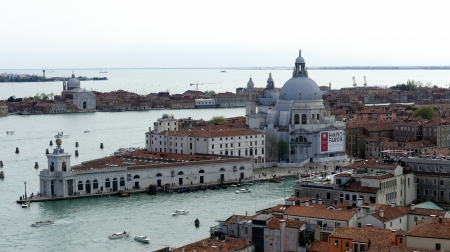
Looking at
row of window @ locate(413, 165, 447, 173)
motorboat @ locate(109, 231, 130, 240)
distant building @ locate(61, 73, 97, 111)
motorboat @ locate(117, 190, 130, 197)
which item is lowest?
motorboat @ locate(109, 231, 130, 240)

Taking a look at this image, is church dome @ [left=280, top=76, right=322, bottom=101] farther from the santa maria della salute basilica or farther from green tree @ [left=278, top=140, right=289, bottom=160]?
green tree @ [left=278, top=140, right=289, bottom=160]

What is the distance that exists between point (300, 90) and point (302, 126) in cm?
176

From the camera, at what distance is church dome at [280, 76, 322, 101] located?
35.5 m

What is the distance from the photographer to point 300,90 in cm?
3562

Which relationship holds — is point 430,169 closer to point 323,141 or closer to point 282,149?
point 282,149

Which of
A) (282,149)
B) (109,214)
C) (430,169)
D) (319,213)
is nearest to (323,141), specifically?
(282,149)

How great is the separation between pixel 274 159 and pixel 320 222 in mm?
18685

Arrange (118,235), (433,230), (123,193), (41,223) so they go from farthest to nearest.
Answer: (123,193)
(41,223)
(118,235)
(433,230)

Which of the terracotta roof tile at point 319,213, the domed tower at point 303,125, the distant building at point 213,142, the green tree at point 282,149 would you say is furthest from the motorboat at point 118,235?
the green tree at point 282,149

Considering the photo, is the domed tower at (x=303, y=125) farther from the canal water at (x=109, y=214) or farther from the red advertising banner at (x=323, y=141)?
the canal water at (x=109, y=214)

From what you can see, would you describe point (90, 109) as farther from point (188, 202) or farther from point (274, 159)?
point (188, 202)

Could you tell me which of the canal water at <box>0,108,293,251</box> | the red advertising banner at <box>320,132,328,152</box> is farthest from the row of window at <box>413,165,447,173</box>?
the red advertising banner at <box>320,132,328,152</box>

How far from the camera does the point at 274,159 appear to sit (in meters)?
33.8

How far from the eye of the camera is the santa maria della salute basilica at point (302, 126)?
3431cm
